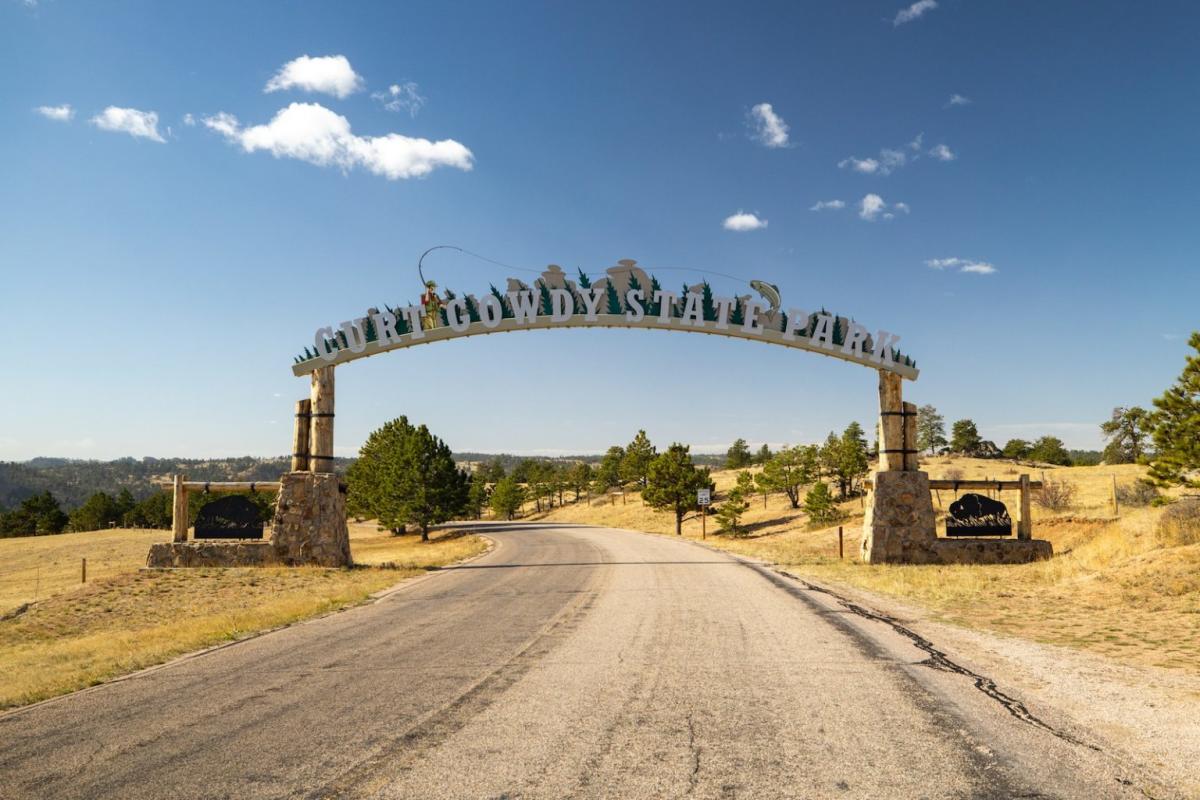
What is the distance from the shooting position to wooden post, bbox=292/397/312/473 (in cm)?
2075

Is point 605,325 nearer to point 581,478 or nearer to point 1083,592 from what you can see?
point 1083,592

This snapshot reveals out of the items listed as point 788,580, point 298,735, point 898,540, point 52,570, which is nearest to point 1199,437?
point 898,540

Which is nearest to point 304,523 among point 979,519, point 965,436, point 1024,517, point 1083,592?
point 1083,592

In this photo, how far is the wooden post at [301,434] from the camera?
817 inches

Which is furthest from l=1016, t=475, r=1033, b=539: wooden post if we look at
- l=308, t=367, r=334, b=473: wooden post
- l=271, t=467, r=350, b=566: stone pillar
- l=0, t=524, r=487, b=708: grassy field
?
l=308, t=367, r=334, b=473: wooden post

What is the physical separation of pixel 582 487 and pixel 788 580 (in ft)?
312

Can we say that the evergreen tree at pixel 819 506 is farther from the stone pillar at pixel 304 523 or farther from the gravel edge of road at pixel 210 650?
the gravel edge of road at pixel 210 650

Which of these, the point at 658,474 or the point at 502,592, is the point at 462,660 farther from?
the point at 658,474

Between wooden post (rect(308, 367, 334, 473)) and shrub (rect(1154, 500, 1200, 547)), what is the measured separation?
73.2 feet

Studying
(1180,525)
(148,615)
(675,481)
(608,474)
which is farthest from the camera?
(608,474)

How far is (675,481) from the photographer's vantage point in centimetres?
5497

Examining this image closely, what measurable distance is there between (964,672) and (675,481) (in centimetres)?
4771

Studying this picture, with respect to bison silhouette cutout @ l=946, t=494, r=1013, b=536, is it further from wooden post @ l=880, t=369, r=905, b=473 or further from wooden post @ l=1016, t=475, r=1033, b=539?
wooden post @ l=880, t=369, r=905, b=473

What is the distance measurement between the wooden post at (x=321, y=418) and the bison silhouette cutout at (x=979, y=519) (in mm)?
19023
